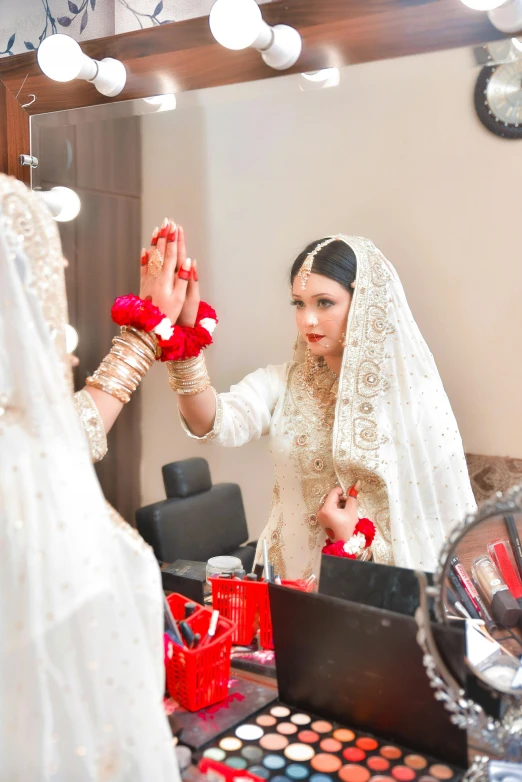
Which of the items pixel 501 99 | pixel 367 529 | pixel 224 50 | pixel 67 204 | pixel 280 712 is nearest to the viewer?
pixel 280 712

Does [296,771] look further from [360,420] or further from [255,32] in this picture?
[255,32]

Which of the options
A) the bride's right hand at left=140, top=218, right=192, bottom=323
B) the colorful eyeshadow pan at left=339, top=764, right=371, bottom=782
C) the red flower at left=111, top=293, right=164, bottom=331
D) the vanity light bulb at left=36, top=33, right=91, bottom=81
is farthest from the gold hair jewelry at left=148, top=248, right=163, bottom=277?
the colorful eyeshadow pan at left=339, top=764, right=371, bottom=782

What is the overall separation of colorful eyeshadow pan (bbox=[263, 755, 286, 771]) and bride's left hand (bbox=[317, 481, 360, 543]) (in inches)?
14.1

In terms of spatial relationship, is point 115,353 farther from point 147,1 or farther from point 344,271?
point 147,1

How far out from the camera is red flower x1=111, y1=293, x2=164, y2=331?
0.89 meters

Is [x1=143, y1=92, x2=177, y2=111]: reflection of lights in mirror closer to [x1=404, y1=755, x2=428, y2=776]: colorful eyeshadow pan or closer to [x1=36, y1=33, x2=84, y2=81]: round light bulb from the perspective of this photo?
[x1=36, y1=33, x2=84, y2=81]: round light bulb

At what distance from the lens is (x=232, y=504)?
1.14m

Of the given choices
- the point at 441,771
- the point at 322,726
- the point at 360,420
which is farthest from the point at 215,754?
the point at 360,420

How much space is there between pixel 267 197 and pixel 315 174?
0.29 feet

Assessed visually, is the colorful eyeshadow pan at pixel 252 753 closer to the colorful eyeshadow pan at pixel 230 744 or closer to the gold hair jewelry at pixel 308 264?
the colorful eyeshadow pan at pixel 230 744

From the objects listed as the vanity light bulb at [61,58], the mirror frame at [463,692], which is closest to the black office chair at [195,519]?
the mirror frame at [463,692]

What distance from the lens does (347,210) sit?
3.35 feet

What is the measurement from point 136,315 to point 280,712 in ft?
1.66

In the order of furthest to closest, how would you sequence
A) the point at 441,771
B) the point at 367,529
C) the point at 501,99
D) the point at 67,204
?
the point at 67,204, the point at 367,529, the point at 501,99, the point at 441,771
